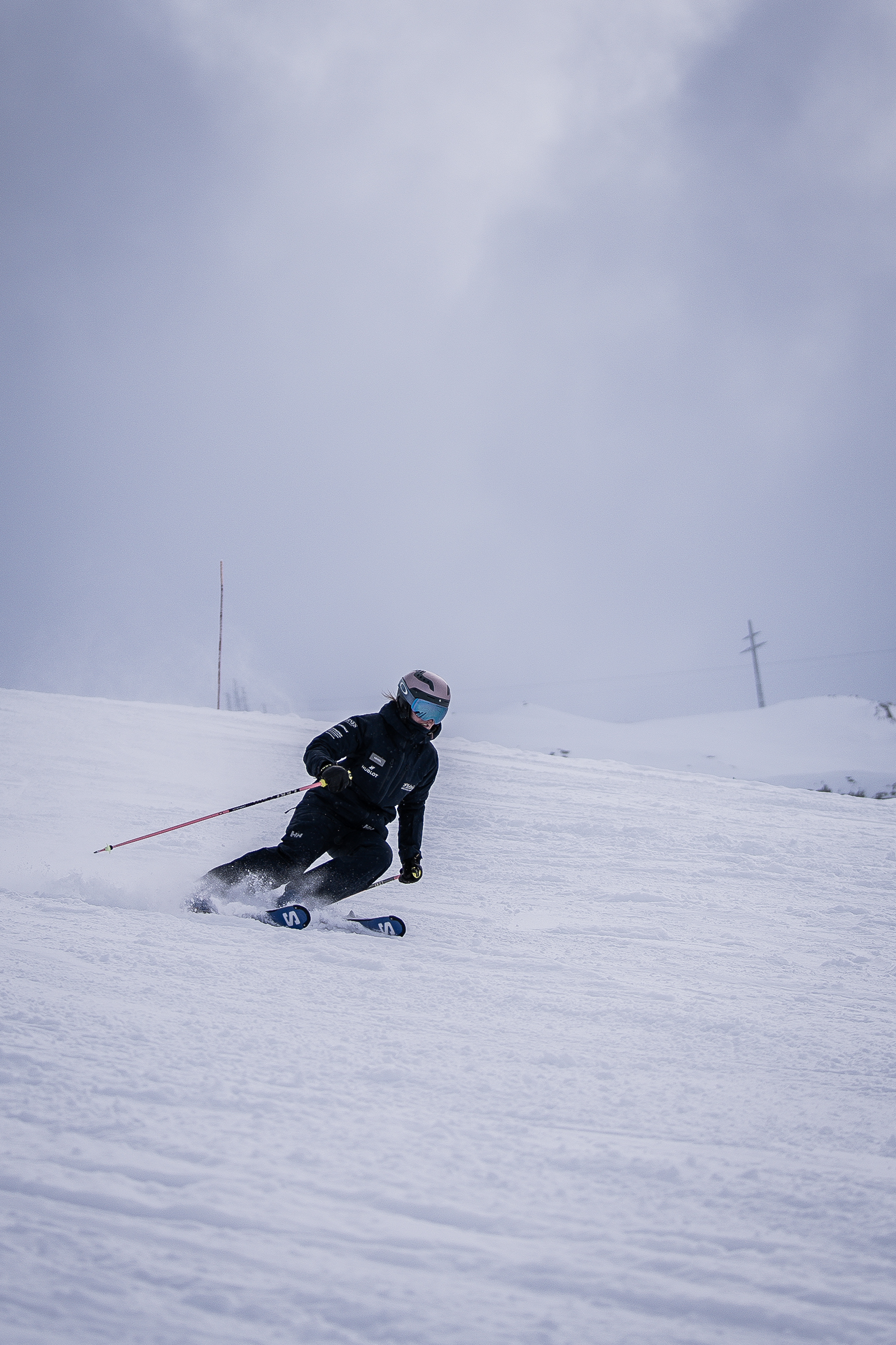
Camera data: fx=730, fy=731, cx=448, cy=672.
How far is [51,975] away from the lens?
8.66 ft

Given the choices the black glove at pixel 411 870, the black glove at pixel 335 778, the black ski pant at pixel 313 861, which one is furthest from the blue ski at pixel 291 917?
the black glove at pixel 411 870

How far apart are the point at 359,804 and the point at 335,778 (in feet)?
1.65

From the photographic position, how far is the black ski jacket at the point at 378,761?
4.69 meters

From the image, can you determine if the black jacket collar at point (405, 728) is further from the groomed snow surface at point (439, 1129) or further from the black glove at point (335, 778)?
the groomed snow surface at point (439, 1129)

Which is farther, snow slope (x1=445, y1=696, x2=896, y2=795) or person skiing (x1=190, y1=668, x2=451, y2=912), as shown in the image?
snow slope (x1=445, y1=696, x2=896, y2=795)

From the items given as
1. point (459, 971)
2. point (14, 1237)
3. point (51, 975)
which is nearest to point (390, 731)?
point (459, 971)

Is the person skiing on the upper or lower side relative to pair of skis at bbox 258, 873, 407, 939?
upper

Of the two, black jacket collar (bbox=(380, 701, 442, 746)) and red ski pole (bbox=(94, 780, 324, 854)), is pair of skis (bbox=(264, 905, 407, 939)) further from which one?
black jacket collar (bbox=(380, 701, 442, 746))

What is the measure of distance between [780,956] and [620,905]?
1.22 meters

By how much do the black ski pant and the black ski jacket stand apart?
90mm

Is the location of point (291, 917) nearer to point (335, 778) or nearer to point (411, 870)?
point (335, 778)

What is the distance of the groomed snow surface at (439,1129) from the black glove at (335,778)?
0.83 meters

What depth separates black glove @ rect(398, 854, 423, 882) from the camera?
4.77 meters

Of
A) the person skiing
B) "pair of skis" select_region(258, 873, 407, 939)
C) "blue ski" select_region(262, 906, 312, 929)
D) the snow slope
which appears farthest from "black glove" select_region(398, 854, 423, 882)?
the snow slope
